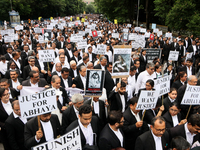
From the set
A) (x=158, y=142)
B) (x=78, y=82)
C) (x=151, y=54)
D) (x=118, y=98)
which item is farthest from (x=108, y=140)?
(x=151, y=54)

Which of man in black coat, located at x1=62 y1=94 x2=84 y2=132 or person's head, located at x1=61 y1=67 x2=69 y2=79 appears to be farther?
person's head, located at x1=61 y1=67 x2=69 y2=79

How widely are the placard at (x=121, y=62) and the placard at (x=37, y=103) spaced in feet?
6.24

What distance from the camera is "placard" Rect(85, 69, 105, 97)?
4125 mm

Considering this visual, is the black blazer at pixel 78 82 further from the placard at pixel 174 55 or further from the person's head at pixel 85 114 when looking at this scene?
the placard at pixel 174 55

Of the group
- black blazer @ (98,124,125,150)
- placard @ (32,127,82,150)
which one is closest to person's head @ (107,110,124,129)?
black blazer @ (98,124,125,150)

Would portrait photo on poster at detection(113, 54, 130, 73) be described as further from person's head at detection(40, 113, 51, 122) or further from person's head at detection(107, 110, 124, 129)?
person's head at detection(40, 113, 51, 122)

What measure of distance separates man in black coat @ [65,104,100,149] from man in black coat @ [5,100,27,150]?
43.1 inches

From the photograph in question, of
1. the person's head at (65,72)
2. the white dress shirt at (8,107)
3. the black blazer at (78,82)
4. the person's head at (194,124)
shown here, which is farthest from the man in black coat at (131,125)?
the white dress shirt at (8,107)

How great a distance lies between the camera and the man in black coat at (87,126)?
→ 10.3 feet

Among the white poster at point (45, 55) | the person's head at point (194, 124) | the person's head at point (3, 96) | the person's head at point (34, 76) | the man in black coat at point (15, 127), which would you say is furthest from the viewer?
the white poster at point (45, 55)

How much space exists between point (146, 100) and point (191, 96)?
1.19 meters

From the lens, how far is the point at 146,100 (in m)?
3.77

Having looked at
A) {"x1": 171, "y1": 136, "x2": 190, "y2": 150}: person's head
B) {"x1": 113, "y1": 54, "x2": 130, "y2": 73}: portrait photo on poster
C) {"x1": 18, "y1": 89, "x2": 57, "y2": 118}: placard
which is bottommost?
{"x1": 171, "y1": 136, "x2": 190, "y2": 150}: person's head

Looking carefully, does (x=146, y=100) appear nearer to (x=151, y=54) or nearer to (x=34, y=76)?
(x=34, y=76)
